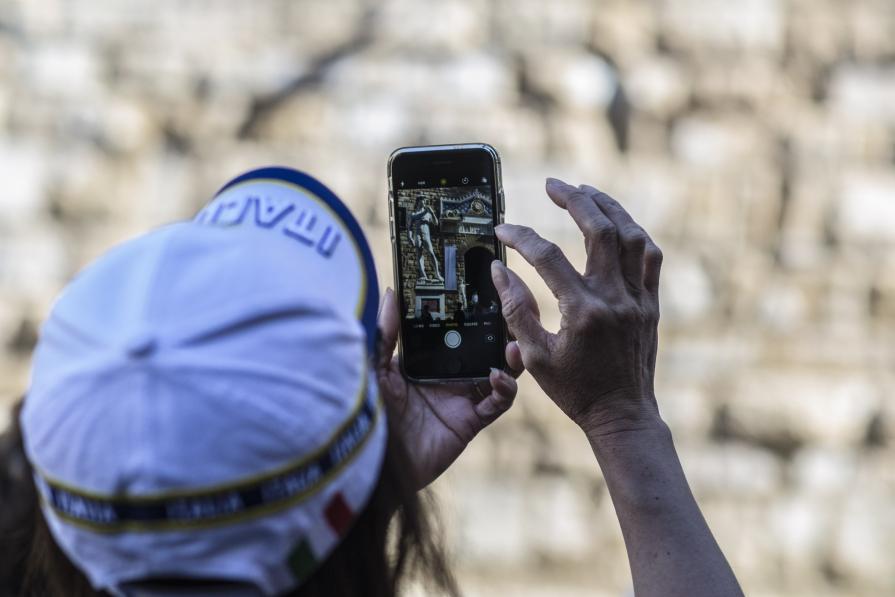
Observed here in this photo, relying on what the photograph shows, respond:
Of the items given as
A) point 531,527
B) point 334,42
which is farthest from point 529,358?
point 334,42

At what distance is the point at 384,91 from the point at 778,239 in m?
1.22

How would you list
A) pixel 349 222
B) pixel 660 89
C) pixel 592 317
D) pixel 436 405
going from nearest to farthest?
pixel 349 222 → pixel 592 317 → pixel 436 405 → pixel 660 89

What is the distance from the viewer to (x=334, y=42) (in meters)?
2.71

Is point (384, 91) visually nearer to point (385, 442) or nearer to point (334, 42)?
point (334, 42)

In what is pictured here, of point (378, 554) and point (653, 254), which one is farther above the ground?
point (653, 254)

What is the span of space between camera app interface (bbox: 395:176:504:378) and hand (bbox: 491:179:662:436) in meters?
0.10

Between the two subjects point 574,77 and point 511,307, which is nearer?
point 511,307

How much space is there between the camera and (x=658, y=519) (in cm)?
76

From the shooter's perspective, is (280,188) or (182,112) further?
(182,112)

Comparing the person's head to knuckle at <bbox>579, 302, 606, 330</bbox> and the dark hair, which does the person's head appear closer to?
the dark hair

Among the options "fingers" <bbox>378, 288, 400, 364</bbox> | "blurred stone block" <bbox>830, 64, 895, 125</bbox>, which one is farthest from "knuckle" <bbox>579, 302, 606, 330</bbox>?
"blurred stone block" <bbox>830, 64, 895, 125</bbox>

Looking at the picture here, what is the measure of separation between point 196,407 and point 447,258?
0.46 metres

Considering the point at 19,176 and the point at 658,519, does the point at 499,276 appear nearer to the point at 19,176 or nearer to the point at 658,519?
the point at 658,519

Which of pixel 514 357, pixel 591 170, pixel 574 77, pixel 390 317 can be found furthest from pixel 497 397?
pixel 574 77
